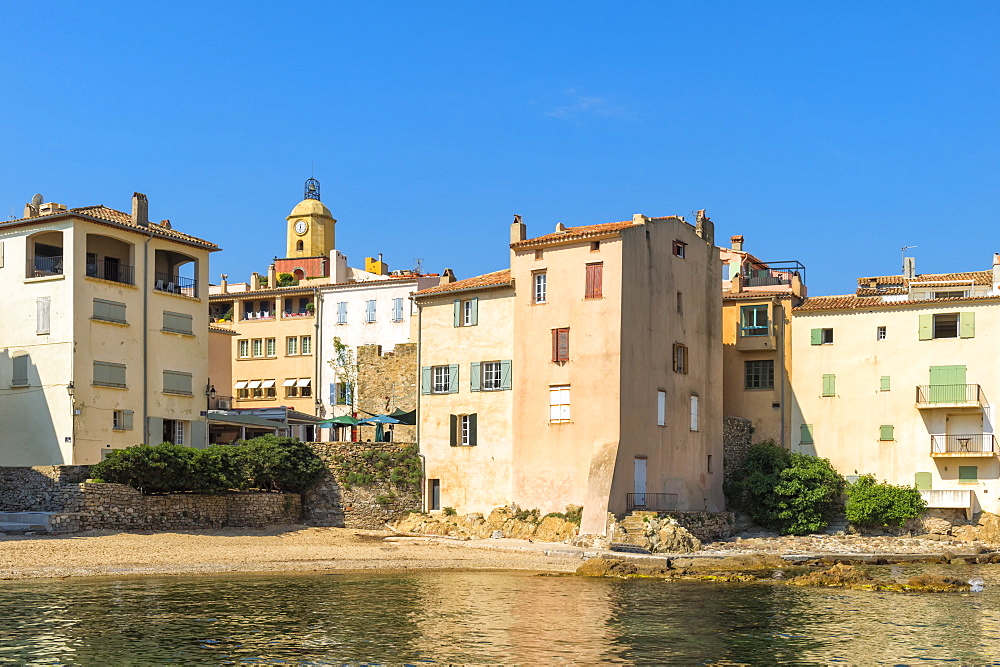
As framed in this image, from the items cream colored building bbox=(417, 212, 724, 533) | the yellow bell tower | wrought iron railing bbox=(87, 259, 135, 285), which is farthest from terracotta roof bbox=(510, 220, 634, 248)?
the yellow bell tower

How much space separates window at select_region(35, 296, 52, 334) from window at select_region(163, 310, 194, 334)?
5.34 m

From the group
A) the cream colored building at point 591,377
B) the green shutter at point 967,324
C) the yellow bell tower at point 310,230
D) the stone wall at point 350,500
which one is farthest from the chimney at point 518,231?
the yellow bell tower at point 310,230

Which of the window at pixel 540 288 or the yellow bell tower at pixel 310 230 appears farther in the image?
the yellow bell tower at pixel 310 230

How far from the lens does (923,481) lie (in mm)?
56500

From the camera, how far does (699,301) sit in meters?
55.8

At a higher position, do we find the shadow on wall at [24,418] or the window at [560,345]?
the window at [560,345]

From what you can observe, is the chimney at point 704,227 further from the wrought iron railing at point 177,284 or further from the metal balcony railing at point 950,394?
the wrought iron railing at point 177,284

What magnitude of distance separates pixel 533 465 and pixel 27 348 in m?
21.8

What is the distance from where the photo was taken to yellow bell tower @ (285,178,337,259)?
9619 cm

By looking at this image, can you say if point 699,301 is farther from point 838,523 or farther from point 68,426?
A: point 68,426

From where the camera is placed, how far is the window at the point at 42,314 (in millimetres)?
50500

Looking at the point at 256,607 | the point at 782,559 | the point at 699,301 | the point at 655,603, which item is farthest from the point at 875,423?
the point at 256,607

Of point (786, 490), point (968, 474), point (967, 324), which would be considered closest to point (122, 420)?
point (786, 490)

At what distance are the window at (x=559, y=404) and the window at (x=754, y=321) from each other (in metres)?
14.3
